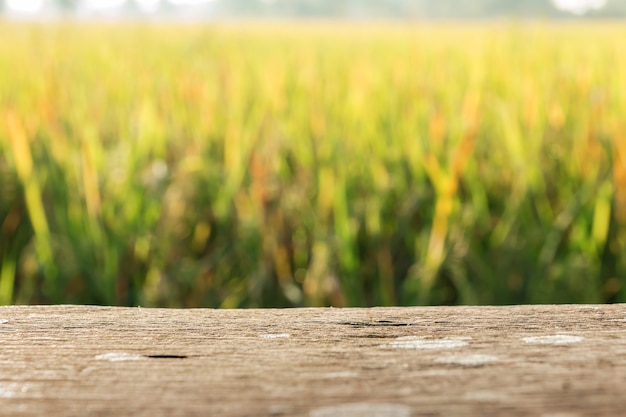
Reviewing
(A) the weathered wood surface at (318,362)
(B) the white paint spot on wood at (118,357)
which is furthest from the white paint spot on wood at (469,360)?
(B) the white paint spot on wood at (118,357)

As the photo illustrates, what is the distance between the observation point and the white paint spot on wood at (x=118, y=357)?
0.40 m

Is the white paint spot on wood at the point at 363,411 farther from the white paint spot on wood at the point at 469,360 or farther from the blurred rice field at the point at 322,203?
the blurred rice field at the point at 322,203

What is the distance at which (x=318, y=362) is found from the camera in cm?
38

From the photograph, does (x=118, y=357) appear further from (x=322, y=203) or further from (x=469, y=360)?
(x=322, y=203)

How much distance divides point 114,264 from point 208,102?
22.2 inches

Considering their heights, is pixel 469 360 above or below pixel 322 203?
below

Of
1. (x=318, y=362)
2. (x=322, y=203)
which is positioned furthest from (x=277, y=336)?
(x=322, y=203)

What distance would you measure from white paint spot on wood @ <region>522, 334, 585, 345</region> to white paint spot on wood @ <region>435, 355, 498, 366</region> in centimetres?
4

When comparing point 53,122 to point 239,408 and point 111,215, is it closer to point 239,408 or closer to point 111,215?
point 111,215

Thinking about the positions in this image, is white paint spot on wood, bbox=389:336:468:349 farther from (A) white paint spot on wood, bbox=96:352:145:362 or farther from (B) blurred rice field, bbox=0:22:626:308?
(B) blurred rice field, bbox=0:22:626:308

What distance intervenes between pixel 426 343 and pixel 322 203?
917 mm

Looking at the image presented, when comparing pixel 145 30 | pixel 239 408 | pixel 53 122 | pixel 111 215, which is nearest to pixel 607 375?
pixel 239 408

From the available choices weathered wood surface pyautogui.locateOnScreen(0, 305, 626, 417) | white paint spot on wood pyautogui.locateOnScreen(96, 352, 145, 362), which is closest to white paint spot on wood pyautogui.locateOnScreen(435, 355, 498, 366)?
weathered wood surface pyautogui.locateOnScreen(0, 305, 626, 417)

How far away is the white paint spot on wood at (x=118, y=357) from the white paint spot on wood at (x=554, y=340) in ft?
0.64
